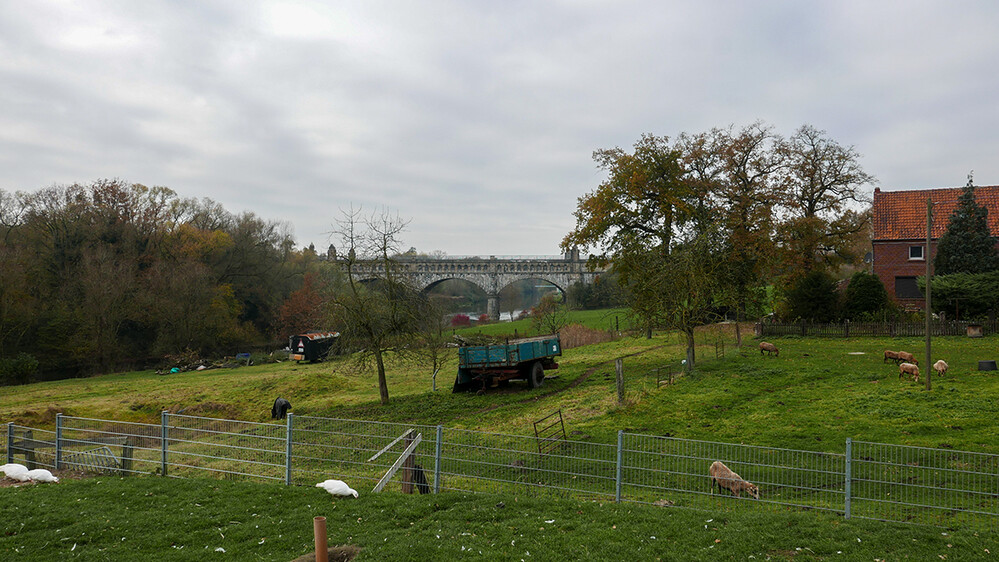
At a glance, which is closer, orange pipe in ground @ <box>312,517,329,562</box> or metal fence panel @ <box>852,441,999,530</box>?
orange pipe in ground @ <box>312,517,329,562</box>

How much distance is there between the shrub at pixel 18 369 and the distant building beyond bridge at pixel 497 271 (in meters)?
49.1

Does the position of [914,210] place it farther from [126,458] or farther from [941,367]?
[126,458]

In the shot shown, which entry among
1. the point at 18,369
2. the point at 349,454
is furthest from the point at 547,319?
the point at 18,369

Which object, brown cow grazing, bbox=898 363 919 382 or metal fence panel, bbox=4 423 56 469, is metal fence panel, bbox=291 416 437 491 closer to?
metal fence panel, bbox=4 423 56 469

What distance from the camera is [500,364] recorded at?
24.4 metres

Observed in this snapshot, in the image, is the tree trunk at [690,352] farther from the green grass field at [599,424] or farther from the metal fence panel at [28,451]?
the metal fence panel at [28,451]

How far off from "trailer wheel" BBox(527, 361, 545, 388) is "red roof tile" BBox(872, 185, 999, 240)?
105ft

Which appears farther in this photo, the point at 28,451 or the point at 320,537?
the point at 28,451

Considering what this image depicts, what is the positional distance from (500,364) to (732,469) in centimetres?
1316

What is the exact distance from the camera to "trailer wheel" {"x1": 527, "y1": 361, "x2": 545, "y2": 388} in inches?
989

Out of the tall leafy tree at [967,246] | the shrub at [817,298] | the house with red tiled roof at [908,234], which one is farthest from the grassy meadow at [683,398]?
the house with red tiled roof at [908,234]

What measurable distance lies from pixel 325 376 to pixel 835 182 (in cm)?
3714

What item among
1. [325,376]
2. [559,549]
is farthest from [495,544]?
[325,376]

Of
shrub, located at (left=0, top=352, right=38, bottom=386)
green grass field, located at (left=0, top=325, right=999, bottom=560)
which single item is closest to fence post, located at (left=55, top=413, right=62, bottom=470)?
green grass field, located at (left=0, top=325, right=999, bottom=560)
